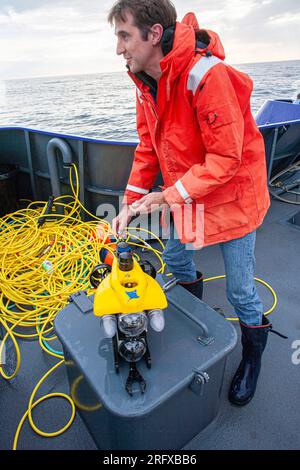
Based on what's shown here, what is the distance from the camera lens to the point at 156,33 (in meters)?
1.07

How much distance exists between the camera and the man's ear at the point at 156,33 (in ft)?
3.48

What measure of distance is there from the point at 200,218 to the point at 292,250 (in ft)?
6.37

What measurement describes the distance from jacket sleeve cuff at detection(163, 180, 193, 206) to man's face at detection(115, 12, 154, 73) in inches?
17.5

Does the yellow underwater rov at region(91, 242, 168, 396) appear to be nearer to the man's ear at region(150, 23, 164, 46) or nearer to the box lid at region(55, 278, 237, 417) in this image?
the box lid at region(55, 278, 237, 417)

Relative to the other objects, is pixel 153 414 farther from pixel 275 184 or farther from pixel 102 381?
pixel 275 184

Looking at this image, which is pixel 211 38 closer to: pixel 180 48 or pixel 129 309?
pixel 180 48

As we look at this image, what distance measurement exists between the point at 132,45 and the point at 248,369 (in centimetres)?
156

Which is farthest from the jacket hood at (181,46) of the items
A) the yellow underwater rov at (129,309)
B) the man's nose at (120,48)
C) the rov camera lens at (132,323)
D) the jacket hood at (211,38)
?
the rov camera lens at (132,323)

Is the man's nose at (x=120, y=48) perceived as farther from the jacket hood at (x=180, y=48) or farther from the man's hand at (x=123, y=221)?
the man's hand at (x=123, y=221)

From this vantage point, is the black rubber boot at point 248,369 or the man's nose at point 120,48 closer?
the man's nose at point 120,48

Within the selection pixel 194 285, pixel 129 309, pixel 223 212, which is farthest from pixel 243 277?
pixel 129 309

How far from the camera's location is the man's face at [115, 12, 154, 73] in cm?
106

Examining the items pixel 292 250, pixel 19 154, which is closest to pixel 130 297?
pixel 292 250

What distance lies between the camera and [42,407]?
1627 millimetres
